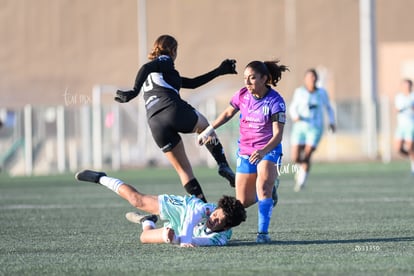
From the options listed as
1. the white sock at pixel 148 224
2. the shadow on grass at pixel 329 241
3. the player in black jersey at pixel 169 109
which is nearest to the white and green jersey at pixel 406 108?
the player in black jersey at pixel 169 109

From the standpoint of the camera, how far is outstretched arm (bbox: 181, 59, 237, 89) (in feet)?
36.6

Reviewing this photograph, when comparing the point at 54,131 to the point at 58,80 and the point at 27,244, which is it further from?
the point at 58,80

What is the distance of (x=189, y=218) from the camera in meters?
9.59

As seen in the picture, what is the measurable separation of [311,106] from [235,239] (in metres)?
8.80

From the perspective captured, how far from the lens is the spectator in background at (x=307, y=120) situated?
1892 cm

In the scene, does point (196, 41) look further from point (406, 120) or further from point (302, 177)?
point (302, 177)

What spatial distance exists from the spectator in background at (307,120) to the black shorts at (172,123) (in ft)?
26.4

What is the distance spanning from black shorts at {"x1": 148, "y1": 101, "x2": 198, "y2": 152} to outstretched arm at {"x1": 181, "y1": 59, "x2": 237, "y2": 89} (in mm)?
433

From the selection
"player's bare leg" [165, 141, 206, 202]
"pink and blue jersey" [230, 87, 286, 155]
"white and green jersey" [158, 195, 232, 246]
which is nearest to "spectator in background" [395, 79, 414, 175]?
"player's bare leg" [165, 141, 206, 202]

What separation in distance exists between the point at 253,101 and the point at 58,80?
56.0 meters

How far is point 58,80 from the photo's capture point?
65562 millimetres

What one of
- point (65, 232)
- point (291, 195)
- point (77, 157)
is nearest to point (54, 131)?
point (77, 157)

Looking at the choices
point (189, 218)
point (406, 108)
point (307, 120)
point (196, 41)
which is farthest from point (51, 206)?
point (196, 41)

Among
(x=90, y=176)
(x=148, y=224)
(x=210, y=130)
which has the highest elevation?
(x=210, y=130)
